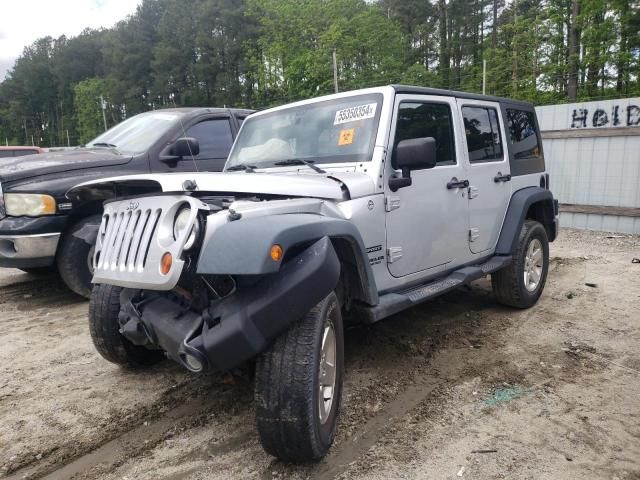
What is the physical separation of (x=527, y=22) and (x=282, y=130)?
25335 millimetres

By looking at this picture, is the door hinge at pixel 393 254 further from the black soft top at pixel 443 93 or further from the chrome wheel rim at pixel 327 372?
the black soft top at pixel 443 93

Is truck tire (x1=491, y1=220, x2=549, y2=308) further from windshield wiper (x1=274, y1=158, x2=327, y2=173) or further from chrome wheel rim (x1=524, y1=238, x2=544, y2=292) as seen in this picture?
windshield wiper (x1=274, y1=158, x2=327, y2=173)

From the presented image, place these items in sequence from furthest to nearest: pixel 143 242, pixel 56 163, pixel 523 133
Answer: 1. pixel 523 133
2. pixel 56 163
3. pixel 143 242

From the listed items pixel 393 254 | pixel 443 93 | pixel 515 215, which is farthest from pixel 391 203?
pixel 515 215

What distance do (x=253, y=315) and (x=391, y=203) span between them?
1.47m

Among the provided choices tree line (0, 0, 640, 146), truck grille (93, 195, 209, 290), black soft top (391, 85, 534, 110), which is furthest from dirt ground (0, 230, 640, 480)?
tree line (0, 0, 640, 146)

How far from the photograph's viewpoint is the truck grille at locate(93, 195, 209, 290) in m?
Result: 2.10

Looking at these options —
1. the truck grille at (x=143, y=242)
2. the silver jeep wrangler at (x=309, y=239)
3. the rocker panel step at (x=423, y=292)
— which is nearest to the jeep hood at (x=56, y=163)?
the silver jeep wrangler at (x=309, y=239)

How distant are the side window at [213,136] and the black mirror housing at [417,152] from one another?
329 centimetres

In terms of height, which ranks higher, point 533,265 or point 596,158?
point 596,158

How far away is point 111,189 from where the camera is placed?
9.22ft

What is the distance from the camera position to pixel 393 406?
2939 mm

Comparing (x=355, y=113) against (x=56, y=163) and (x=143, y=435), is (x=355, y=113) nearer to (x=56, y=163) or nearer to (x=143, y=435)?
(x=143, y=435)

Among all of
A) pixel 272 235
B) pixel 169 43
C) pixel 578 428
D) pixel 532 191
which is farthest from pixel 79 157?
pixel 169 43
